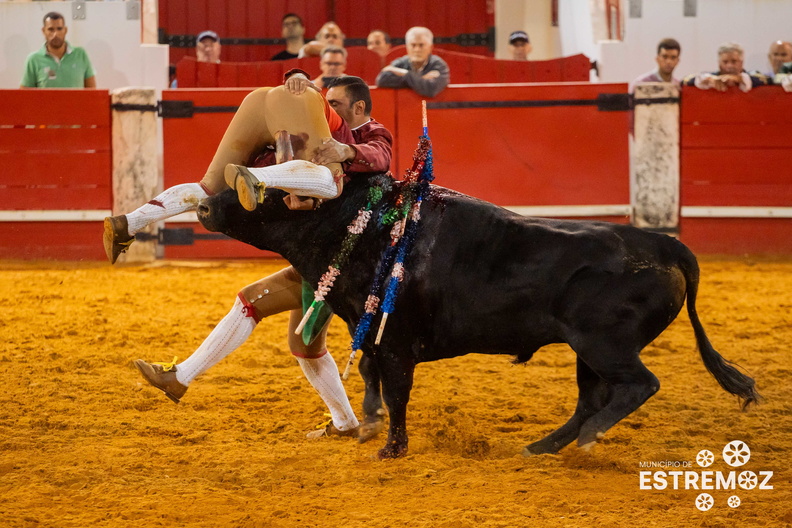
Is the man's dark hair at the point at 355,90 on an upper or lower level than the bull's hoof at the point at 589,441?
upper

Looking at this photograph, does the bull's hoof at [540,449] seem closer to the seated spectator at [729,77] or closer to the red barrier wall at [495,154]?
the red barrier wall at [495,154]

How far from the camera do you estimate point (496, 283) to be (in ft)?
12.5

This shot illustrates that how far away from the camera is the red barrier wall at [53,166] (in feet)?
29.9

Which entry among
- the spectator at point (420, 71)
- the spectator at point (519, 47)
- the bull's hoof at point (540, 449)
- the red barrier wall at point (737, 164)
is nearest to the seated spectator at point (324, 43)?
→ the spectator at point (420, 71)

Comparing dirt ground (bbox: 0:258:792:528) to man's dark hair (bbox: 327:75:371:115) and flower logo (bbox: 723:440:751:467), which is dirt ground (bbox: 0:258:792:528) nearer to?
flower logo (bbox: 723:440:751:467)

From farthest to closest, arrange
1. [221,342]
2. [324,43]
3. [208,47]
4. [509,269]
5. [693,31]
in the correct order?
[693,31] < [208,47] < [324,43] < [221,342] < [509,269]

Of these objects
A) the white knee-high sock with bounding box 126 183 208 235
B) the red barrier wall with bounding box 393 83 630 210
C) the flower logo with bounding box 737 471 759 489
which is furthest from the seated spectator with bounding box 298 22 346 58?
the flower logo with bounding box 737 471 759 489

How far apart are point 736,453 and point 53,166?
7.13 meters

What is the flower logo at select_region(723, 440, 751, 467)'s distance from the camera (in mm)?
3807

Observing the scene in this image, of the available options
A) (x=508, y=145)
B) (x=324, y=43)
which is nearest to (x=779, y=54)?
(x=508, y=145)

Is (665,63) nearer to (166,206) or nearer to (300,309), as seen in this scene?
(300,309)

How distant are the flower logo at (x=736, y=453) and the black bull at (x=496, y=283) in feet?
0.60

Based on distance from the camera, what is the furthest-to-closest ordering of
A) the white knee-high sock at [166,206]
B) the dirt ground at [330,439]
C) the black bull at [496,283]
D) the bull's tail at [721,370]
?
the bull's tail at [721,370]
the black bull at [496,283]
the white knee-high sock at [166,206]
the dirt ground at [330,439]

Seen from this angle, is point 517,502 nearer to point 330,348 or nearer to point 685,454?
point 685,454
